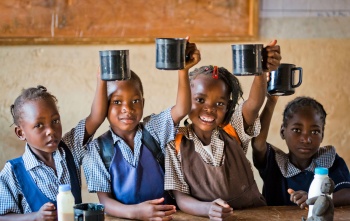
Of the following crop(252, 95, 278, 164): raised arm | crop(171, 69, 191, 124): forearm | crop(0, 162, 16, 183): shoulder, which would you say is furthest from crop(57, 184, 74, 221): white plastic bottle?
crop(252, 95, 278, 164): raised arm

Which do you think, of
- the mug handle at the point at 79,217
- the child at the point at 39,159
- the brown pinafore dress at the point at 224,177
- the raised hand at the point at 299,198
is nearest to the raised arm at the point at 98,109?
the child at the point at 39,159

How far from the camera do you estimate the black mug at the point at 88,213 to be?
97.2 inches

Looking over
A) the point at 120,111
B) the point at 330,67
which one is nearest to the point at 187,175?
the point at 120,111

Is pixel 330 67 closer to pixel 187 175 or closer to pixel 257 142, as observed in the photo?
pixel 257 142

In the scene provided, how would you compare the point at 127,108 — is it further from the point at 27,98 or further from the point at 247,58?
the point at 247,58

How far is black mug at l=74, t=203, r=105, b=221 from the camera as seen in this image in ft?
8.10

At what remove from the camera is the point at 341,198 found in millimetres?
3260

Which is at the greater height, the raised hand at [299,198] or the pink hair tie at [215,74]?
the pink hair tie at [215,74]

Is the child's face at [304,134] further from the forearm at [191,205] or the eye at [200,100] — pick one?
the forearm at [191,205]

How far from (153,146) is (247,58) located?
580 millimetres

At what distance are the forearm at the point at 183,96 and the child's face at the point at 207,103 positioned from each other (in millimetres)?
85

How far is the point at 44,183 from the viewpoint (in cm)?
305

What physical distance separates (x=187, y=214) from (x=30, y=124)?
0.76 meters

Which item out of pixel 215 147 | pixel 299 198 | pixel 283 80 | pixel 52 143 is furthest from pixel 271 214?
pixel 52 143
